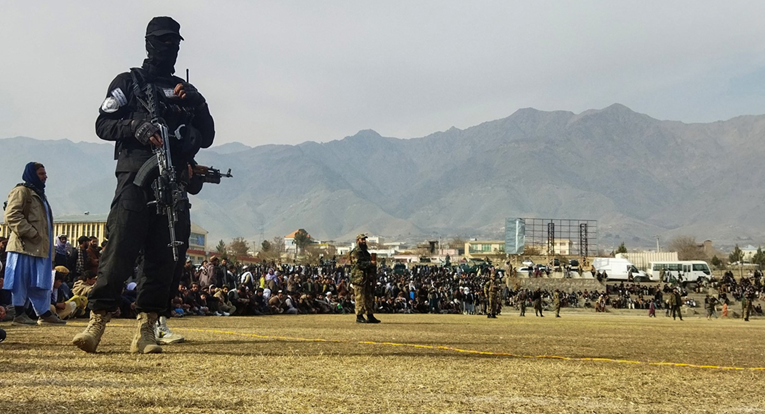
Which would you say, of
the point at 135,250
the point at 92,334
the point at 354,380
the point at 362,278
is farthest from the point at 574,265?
the point at 354,380

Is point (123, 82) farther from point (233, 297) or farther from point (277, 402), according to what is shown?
point (233, 297)

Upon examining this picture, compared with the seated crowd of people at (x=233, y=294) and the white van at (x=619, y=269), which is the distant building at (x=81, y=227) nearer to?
the white van at (x=619, y=269)

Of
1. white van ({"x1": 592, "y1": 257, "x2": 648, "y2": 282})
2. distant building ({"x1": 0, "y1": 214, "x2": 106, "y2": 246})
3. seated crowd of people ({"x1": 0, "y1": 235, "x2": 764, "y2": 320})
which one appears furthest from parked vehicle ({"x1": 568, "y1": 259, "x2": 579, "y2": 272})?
distant building ({"x1": 0, "y1": 214, "x2": 106, "y2": 246})

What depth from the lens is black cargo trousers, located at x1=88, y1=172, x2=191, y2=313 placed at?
6852 millimetres

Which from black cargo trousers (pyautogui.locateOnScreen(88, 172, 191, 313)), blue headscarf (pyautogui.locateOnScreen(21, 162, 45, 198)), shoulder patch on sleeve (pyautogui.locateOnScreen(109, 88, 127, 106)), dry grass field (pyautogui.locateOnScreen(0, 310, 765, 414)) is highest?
shoulder patch on sleeve (pyautogui.locateOnScreen(109, 88, 127, 106))

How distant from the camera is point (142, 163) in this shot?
7023mm

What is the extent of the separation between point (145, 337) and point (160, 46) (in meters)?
2.95

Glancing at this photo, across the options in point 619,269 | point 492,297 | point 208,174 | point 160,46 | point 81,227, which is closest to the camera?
point 160,46

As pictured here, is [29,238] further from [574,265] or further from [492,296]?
[574,265]

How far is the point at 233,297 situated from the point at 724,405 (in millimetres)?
19195

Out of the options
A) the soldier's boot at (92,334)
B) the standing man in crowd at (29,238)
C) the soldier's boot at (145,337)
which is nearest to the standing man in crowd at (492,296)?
the standing man in crowd at (29,238)

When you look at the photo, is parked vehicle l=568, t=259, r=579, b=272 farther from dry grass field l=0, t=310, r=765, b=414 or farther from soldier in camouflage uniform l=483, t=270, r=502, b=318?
dry grass field l=0, t=310, r=765, b=414

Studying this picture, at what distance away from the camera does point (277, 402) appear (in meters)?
4.14

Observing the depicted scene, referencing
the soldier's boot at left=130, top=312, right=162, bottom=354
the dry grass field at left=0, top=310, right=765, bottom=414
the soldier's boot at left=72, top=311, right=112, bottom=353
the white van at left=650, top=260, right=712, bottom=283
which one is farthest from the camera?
the white van at left=650, top=260, right=712, bottom=283
